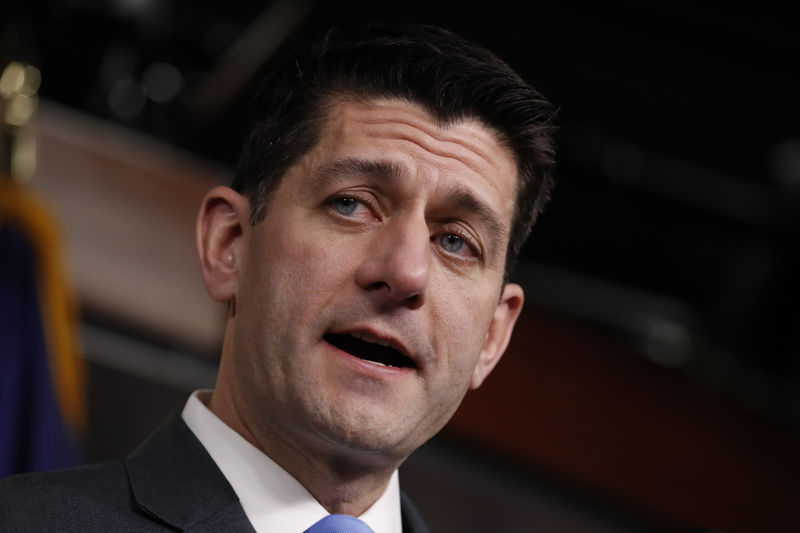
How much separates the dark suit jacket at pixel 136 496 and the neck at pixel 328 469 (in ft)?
0.26

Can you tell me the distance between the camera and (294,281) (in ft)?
4.26

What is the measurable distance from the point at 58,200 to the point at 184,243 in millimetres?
442

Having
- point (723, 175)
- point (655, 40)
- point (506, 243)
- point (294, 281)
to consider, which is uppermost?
point (655, 40)

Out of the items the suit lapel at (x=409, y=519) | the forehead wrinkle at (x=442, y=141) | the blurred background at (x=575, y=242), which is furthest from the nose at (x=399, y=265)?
the blurred background at (x=575, y=242)

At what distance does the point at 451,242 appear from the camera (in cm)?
137

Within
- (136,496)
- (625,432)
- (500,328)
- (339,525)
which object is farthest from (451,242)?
(625,432)

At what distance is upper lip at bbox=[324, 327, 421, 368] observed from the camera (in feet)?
4.12

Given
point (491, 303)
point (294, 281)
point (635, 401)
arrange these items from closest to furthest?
point (294, 281), point (491, 303), point (635, 401)

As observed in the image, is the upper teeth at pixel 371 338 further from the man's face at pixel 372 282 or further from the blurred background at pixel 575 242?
the blurred background at pixel 575 242

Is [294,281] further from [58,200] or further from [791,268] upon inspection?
[791,268]

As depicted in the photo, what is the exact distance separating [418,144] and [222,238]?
12.7 inches

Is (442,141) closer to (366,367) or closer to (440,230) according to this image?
(440,230)

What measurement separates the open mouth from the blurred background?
6.71ft

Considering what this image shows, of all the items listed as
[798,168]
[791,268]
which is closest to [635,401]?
[791,268]
